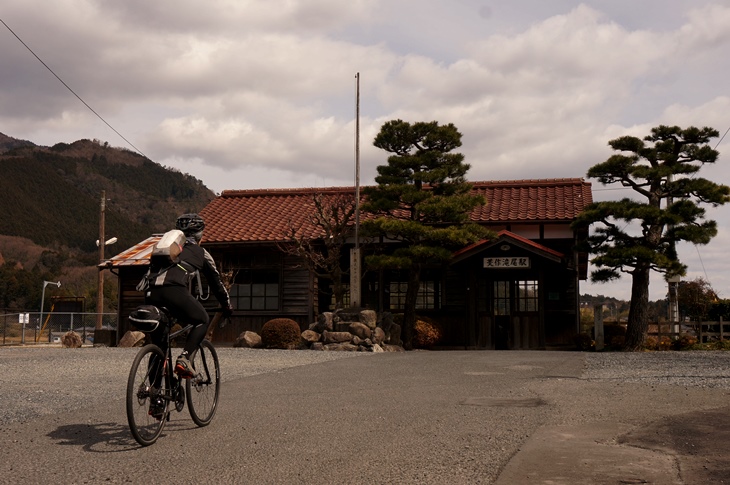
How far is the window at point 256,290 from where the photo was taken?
2453 cm

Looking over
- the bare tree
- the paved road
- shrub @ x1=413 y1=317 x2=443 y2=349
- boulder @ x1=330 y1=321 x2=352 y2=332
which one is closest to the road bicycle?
the paved road

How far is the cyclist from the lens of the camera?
614 centimetres

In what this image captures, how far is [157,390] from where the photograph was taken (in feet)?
19.6

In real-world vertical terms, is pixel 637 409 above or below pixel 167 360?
below

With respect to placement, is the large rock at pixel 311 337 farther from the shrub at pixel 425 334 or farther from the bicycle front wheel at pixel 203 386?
the bicycle front wheel at pixel 203 386

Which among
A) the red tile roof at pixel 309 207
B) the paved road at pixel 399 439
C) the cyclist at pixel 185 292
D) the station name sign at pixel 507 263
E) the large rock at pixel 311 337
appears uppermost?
the red tile roof at pixel 309 207

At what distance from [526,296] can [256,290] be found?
8.47 metres

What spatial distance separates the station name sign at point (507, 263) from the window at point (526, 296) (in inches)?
44.3

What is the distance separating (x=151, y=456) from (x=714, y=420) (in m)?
4.90

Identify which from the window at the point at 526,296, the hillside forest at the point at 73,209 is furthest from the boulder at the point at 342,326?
the hillside forest at the point at 73,209

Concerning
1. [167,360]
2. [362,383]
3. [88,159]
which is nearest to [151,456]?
Result: [167,360]

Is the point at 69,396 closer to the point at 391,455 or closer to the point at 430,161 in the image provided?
the point at 391,455

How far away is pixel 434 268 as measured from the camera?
23.7 m

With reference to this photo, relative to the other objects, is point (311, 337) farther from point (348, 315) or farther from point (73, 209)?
point (73, 209)
